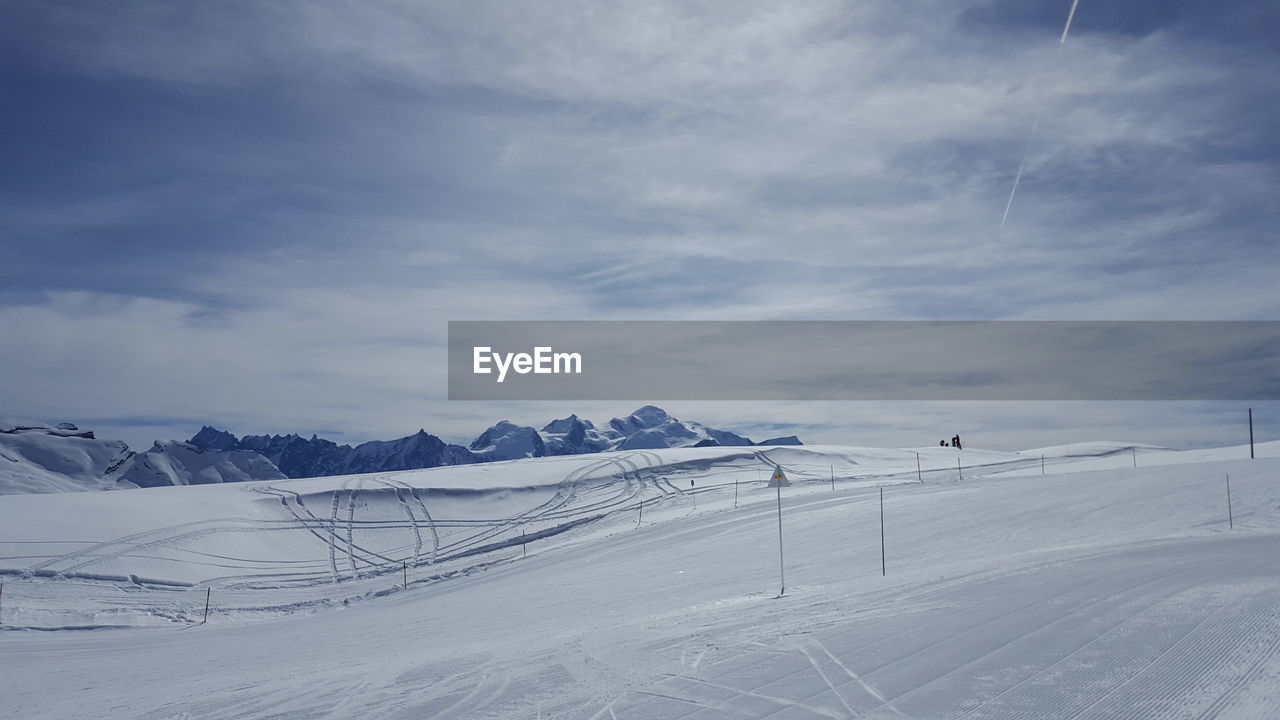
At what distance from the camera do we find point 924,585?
596 inches

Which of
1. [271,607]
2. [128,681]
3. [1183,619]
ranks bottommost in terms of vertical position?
[271,607]

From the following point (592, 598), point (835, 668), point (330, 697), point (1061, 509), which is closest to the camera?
point (835, 668)

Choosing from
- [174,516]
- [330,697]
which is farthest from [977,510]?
[174,516]

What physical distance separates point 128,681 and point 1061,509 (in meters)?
26.9

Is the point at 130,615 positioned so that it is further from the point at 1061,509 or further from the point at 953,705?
the point at 1061,509

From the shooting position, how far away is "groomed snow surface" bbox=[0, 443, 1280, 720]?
29.9 ft

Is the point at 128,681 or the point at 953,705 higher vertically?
the point at 953,705

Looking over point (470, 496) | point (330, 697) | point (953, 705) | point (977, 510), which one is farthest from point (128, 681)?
point (470, 496)

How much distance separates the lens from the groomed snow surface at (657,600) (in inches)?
358

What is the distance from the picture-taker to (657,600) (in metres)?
19.0

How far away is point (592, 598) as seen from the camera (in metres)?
20.3

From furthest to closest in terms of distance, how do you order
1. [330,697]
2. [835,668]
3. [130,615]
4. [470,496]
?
[470,496] < [130,615] < [330,697] < [835,668]

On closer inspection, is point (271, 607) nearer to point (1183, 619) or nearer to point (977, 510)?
point (977, 510)

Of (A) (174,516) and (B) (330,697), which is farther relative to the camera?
(A) (174,516)
